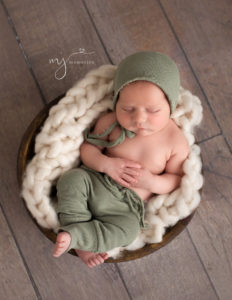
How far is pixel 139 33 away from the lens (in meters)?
1.21

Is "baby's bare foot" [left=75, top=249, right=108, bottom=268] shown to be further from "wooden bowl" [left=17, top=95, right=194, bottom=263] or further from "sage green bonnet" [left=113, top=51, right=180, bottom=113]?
"sage green bonnet" [left=113, top=51, right=180, bottom=113]

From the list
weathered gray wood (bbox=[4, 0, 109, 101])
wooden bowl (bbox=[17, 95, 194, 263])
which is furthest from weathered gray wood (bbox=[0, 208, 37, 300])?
weathered gray wood (bbox=[4, 0, 109, 101])

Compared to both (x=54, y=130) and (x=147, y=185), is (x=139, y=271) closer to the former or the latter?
(x=147, y=185)

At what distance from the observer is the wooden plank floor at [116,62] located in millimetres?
1110

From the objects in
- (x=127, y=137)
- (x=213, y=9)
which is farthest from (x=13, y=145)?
(x=213, y=9)

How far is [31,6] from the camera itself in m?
1.18

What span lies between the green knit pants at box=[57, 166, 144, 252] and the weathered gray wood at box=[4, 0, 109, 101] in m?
0.33

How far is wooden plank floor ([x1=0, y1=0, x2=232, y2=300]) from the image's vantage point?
1.11 m

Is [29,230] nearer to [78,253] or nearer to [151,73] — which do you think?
[78,253]

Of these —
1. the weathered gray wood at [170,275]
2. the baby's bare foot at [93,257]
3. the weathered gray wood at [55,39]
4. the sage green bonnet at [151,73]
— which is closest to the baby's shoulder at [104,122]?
the sage green bonnet at [151,73]

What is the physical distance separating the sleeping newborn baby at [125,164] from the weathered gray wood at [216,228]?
0.20m

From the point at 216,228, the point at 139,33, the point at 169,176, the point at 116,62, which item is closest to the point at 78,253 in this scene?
the point at 169,176

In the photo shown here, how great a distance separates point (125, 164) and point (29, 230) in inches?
15.1

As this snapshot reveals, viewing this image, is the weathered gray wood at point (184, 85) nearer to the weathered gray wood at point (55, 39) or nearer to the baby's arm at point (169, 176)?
the weathered gray wood at point (55, 39)
